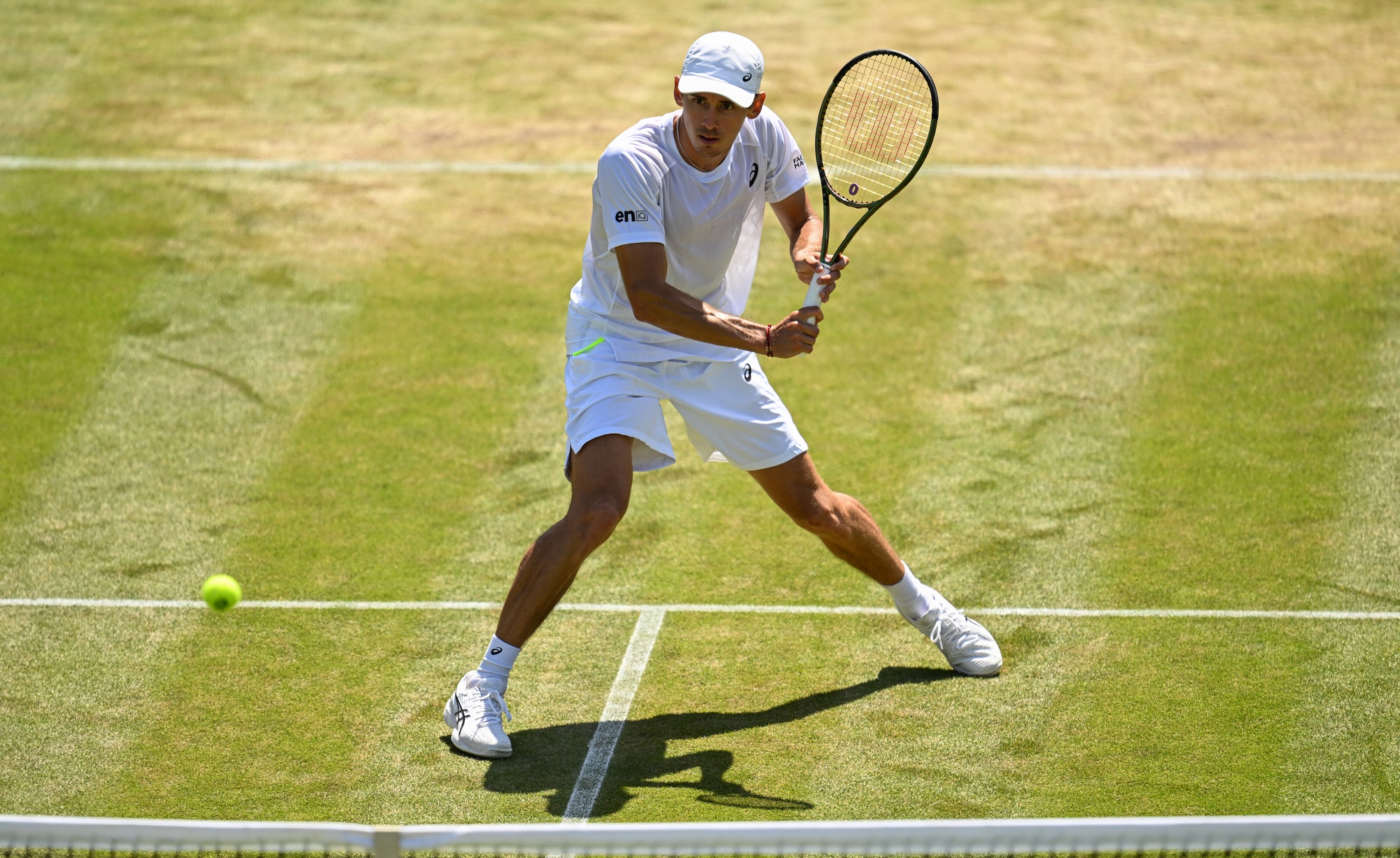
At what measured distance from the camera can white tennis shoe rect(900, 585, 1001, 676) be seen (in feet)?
18.4

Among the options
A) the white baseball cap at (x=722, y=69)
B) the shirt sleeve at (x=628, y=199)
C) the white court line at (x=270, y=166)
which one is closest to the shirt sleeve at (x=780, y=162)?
the white baseball cap at (x=722, y=69)

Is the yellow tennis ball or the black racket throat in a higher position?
the black racket throat

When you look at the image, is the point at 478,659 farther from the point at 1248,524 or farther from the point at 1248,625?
the point at 1248,524

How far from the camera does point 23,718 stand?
213 inches

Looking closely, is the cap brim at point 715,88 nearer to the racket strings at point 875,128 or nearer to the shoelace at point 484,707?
the racket strings at point 875,128

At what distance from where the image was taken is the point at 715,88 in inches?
194

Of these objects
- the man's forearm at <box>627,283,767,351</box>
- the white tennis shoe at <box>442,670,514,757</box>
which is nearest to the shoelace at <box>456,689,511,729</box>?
the white tennis shoe at <box>442,670,514,757</box>

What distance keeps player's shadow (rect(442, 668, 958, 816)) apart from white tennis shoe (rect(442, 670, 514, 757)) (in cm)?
7

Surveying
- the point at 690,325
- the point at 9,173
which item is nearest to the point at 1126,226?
the point at 690,325

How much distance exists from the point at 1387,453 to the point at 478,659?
167 inches

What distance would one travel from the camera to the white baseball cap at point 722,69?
492 centimetres

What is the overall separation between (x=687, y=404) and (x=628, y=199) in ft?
2.46

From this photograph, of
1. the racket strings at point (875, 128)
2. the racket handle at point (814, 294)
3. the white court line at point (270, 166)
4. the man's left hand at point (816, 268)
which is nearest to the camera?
the racket handle at point (814, 294)

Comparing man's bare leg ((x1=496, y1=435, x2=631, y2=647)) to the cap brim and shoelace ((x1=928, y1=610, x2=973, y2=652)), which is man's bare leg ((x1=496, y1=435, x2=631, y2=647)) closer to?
the cap brim
